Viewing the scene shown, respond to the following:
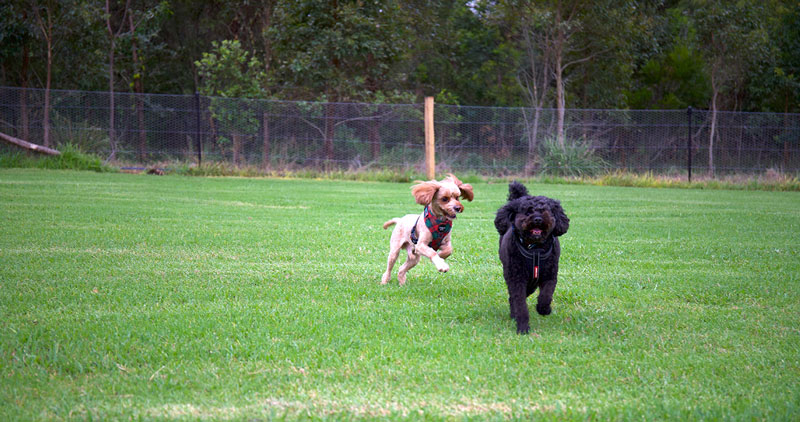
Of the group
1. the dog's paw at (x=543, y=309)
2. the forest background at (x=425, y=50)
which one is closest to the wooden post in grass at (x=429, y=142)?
the forest background at (x=425, y=50)

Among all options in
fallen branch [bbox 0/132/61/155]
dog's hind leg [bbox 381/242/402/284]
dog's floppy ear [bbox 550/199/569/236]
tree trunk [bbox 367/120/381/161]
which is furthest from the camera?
tree trunk [bbox 367/120/381/161]

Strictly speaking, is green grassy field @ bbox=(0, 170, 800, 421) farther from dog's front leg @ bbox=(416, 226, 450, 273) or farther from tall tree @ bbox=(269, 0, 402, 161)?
tall tree @ bbox=(269, 0, 402, 161)

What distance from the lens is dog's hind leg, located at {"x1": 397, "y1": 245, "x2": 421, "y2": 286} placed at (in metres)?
5.56

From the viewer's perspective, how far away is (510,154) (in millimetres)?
20984

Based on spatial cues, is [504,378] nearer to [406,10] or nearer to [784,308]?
[784,308]

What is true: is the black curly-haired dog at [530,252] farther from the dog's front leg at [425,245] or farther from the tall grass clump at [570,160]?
the tall grass clump at [570,160]

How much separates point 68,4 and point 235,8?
7969 mm

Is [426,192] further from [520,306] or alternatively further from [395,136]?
[395,136]

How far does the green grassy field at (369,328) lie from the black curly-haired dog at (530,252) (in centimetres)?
19

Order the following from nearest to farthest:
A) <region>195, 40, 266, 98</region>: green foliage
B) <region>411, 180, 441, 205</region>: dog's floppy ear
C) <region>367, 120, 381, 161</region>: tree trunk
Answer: <region>411, 180, 441, 205</region>: dog's floppy ear, <region>367, 120, 381, 161</region>: tree trunk, <region>195, 40, 266, 98</region>: green foliage

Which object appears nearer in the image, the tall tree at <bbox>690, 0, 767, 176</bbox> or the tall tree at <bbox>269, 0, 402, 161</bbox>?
the tall tree at <bbox>269, 0, 402, 161</bbox>

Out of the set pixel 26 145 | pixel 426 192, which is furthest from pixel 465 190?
pixel 26 145

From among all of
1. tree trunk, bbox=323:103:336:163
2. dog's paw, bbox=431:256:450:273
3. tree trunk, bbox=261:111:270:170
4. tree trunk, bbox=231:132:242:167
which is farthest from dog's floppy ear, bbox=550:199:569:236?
tree trunk, bbox=231:132:242:167

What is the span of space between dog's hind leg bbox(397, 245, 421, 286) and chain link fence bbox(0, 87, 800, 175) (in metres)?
15.0
